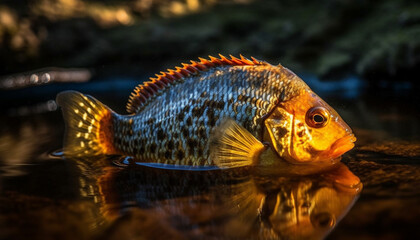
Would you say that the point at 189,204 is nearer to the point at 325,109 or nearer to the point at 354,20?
the point at 325,109

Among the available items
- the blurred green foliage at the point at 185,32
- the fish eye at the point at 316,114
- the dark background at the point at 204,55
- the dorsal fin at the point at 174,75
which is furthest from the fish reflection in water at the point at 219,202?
the blurred green foliage at the point at 185,32

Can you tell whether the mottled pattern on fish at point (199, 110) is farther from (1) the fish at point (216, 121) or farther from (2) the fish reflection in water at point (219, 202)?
(2) the fish reflection in water at point (219, 202)

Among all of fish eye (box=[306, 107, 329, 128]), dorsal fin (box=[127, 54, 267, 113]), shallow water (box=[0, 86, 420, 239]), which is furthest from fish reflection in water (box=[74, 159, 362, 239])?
dorsal fin (box=[127, 54, 267, 113])

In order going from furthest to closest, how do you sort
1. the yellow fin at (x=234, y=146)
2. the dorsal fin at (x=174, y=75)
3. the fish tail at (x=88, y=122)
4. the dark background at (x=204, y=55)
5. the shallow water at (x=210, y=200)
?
the fish tail at (x=88, y=122) < the dorsal fin at (x=174, y=75) < the yellow fin at (x=234, y=146) < the dark background at (x=204, y=55) < the shallow water at (x=210, y=200)

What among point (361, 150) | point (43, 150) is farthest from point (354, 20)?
point (43, 150)

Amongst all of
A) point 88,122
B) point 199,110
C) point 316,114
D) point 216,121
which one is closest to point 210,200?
point 216,121

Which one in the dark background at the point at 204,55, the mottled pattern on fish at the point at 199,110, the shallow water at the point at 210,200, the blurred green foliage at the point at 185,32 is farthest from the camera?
the blurred green foliage at the point at 185,32
